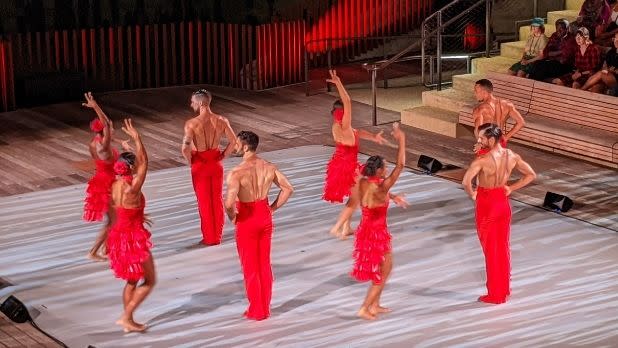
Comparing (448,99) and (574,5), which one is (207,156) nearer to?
(448,99)

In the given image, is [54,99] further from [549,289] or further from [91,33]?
[549,289]

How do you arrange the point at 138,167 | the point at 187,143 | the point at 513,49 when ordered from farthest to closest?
the point at 513,49, the point at 187,143, the point at 138,167

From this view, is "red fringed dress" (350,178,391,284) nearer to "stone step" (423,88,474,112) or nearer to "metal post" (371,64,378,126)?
"metal post" (371,64,378,126)

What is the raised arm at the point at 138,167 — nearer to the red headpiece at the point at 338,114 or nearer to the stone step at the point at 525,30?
the red headpiece at the point at 338,114

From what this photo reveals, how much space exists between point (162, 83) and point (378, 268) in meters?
9.64

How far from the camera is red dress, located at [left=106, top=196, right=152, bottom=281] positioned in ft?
29.9

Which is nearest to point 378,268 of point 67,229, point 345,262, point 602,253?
point 345,262

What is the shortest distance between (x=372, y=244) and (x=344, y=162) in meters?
2.48

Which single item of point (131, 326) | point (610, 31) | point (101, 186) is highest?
point (610, 31)

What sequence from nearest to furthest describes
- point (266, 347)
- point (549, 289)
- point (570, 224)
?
point (266, 347)
point (549, 289)
point (570, 224)

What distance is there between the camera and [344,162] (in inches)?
460

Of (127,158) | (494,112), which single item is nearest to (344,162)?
(494,112)

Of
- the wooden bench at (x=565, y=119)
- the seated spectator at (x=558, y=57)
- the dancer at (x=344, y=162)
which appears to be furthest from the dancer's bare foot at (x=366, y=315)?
the seated spectator at (x=558, y=57)

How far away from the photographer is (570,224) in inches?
464
